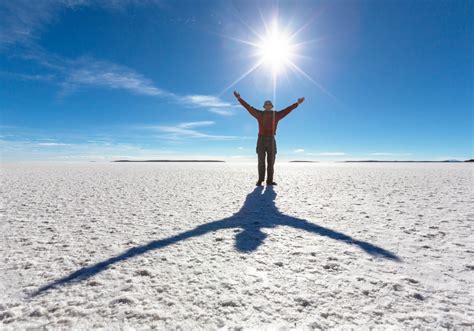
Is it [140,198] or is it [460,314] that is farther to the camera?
[140,198]

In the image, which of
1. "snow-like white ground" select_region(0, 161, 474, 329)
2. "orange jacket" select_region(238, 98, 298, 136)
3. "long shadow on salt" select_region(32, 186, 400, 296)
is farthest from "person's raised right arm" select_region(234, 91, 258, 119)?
"snow-like white ground" select_region(0, 161, 474, 329)

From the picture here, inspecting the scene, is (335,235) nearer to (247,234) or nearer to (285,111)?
(247,234)

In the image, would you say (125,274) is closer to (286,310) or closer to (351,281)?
(286,310)

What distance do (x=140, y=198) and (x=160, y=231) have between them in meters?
2.75

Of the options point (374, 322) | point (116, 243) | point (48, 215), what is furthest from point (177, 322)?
point (48, 215)

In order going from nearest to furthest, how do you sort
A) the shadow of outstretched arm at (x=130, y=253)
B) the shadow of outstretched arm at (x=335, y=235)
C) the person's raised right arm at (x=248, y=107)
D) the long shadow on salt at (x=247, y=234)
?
the shadow of outstretched arm at (x=130, y=253)
the long shadow on salt at (x=247, y=234)
the shadow of outstretched arm at (x=335, y=235)
the person's raised right arm at (x=248, y=107)

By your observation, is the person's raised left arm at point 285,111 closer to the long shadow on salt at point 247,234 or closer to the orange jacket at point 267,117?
the orange jacket at point 267,117

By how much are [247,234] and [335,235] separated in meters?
1.08

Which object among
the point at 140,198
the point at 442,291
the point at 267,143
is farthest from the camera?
the point at 267,143

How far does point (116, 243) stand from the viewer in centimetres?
272

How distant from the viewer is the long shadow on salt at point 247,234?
2067 millimetres

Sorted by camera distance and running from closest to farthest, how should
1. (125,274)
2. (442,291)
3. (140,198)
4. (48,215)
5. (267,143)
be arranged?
(442,291) < (125,274) < (48,215) < (140,198) < (267,143)

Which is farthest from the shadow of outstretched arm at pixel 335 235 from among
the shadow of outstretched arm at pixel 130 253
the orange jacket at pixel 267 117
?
the orange jacket at pixel 267 117

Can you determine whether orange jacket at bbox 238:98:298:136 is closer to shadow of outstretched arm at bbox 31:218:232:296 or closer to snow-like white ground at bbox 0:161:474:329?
snow-like white ground at bbox 0:161:474:329
